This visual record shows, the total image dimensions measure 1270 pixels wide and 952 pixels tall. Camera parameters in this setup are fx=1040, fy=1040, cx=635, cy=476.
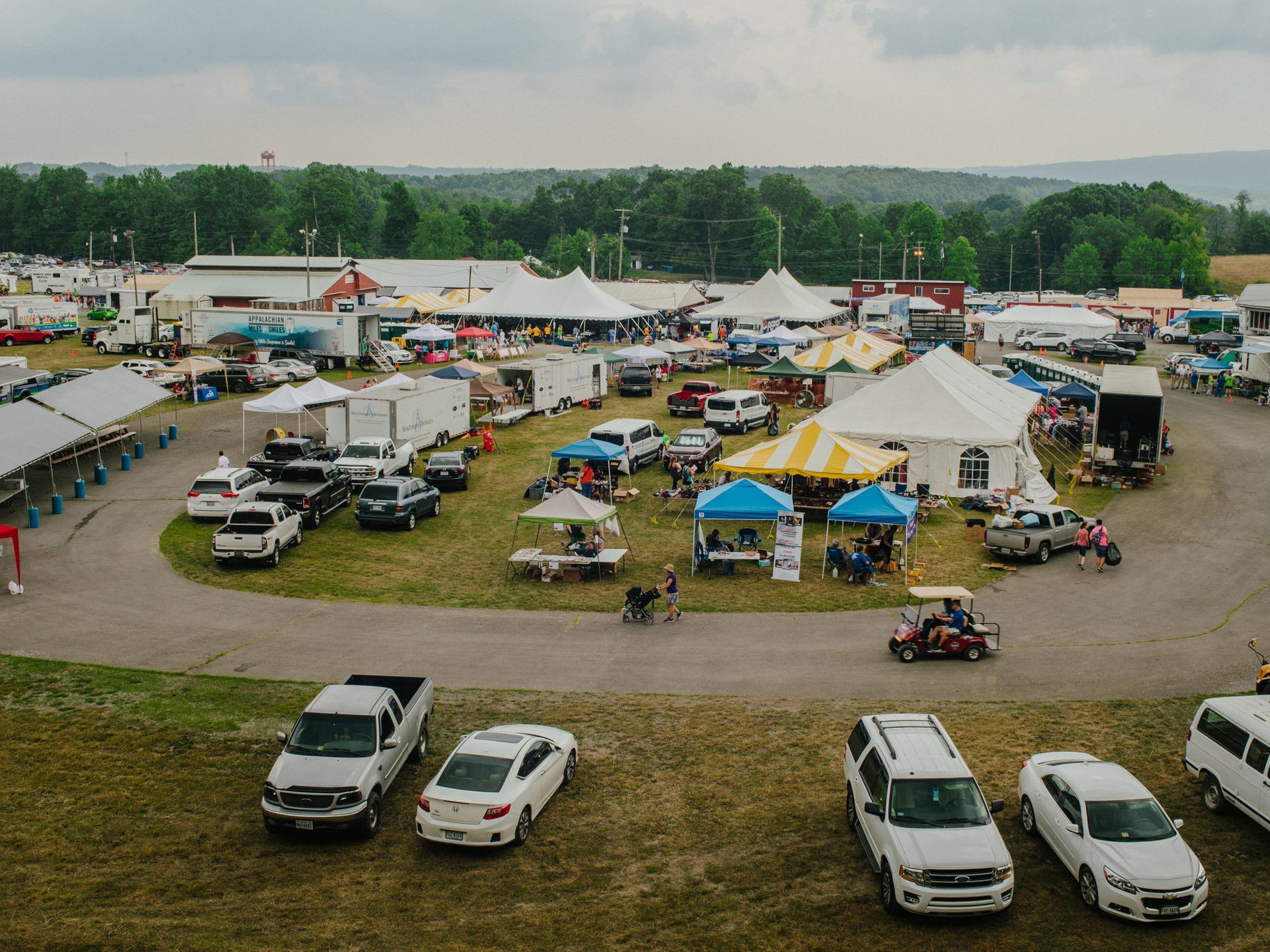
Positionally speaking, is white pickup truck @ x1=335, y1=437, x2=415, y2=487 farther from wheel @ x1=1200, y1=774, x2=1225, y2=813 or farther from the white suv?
wheel @ x1=1200, y1=774, x2=1225, y2=813

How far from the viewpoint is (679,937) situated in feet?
33.1

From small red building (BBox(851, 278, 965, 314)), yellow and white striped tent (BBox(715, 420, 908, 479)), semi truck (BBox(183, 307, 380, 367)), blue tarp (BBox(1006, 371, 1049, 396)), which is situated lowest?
yellow and white striped tent (BBox(715, 420, 908, 479))

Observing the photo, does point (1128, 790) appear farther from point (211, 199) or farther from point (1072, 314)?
point (211, 199)

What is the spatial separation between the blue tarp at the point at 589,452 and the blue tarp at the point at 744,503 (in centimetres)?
517

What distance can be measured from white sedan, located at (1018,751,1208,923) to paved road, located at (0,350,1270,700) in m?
4.49

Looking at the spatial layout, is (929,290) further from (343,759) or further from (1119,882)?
(343,759)

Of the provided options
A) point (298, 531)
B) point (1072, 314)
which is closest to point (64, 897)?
point (298, 531)

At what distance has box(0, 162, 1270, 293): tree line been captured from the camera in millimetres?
136625

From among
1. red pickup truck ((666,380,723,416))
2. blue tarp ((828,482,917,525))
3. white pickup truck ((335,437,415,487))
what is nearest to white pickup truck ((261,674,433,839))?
blue tarp ((828,482,917,525))

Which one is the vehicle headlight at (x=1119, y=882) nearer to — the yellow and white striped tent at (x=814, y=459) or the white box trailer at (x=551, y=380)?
the yellow and white striped tent at (x=814, y=459)

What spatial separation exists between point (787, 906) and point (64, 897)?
7465 mm

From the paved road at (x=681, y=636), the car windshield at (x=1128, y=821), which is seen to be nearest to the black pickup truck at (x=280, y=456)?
the paved road at (x=681, y=636)

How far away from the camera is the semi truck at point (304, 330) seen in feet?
173

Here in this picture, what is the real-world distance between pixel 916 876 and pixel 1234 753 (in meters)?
4.79
